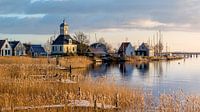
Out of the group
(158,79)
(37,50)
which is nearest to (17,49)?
(37,50)

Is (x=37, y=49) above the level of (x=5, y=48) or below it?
below

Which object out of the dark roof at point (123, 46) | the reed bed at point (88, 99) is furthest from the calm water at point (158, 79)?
the dark roof at point (123, 46)

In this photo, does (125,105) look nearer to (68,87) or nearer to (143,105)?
(143,105)

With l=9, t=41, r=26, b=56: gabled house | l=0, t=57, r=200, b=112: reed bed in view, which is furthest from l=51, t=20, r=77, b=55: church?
l=0, t=57, r=200, b=112: reed bed

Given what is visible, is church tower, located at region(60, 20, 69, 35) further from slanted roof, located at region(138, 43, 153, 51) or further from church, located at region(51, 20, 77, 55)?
slanted roof, located at region(138, 43, 153, 51)

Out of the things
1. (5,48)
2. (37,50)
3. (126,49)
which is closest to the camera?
(5,48)

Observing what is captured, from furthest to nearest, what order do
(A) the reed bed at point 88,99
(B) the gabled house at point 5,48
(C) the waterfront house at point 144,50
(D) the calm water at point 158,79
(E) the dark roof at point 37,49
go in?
(C) the waterfront house at point 144,50 → (E) the dark roof at point 37,49 → (B) the gabled house at point 5,48 → (D) the calm water at point 158,79 → (A) the reed bed at point 88,99

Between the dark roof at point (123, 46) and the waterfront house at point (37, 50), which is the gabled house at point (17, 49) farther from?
the dark roof at point (123, 46)

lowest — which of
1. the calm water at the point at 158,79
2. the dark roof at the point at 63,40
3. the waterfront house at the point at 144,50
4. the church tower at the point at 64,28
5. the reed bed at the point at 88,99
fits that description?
the calm water at the point at 158,79

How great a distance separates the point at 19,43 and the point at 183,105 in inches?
3247

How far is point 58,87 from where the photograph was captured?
2283 cm

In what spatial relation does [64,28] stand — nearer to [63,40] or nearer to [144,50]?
[63,40]

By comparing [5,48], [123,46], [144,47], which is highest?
[123,46]

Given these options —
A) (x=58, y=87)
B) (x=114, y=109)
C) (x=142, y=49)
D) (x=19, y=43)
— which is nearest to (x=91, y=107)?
(x=114, y=109)
